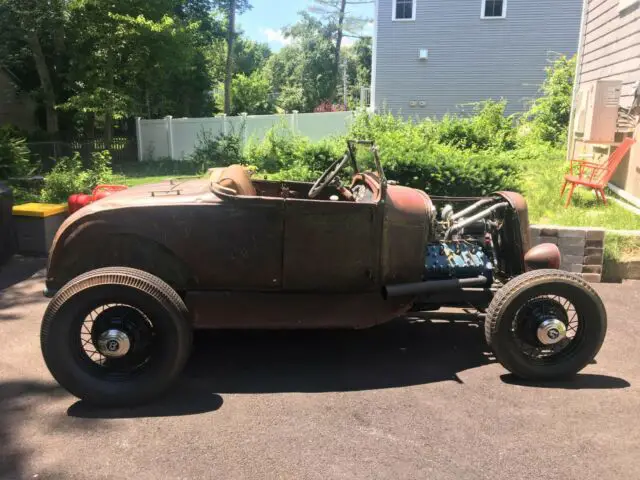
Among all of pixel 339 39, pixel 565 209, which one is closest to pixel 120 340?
pixel 565 209

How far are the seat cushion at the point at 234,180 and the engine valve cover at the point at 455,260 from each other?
1451 millimetres

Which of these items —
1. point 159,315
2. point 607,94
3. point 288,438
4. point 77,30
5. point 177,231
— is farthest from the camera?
point 77,30

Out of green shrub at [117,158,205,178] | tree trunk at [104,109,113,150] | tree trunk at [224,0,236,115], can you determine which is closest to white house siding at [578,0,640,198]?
green shrub at [117,158,205,178]

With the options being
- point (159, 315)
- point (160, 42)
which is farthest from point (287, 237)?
point (160, 42)

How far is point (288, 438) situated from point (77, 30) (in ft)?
59.1

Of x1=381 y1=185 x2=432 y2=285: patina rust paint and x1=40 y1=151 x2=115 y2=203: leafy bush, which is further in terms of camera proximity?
x1=40 y1=151 x2=115 y2=203: leafy bush

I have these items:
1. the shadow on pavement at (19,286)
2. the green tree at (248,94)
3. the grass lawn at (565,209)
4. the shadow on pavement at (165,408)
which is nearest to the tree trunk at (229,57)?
the green tree at (248,94)

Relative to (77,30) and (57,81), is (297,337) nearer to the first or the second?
(77,30)

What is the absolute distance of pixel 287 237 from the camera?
3666 mm

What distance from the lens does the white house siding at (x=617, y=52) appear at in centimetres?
858

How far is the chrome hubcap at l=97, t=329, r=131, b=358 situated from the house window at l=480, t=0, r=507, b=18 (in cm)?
2020

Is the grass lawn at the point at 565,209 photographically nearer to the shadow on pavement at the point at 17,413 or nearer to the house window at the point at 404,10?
the shadow on pavement at the point at 17,413

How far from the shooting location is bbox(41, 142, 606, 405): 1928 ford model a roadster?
3.35 meters

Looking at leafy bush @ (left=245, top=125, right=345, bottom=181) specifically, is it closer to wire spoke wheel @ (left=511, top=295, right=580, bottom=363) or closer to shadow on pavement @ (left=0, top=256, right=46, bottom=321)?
shadow on pavement @ (left=0, top=256, right=46, bottom=321)
